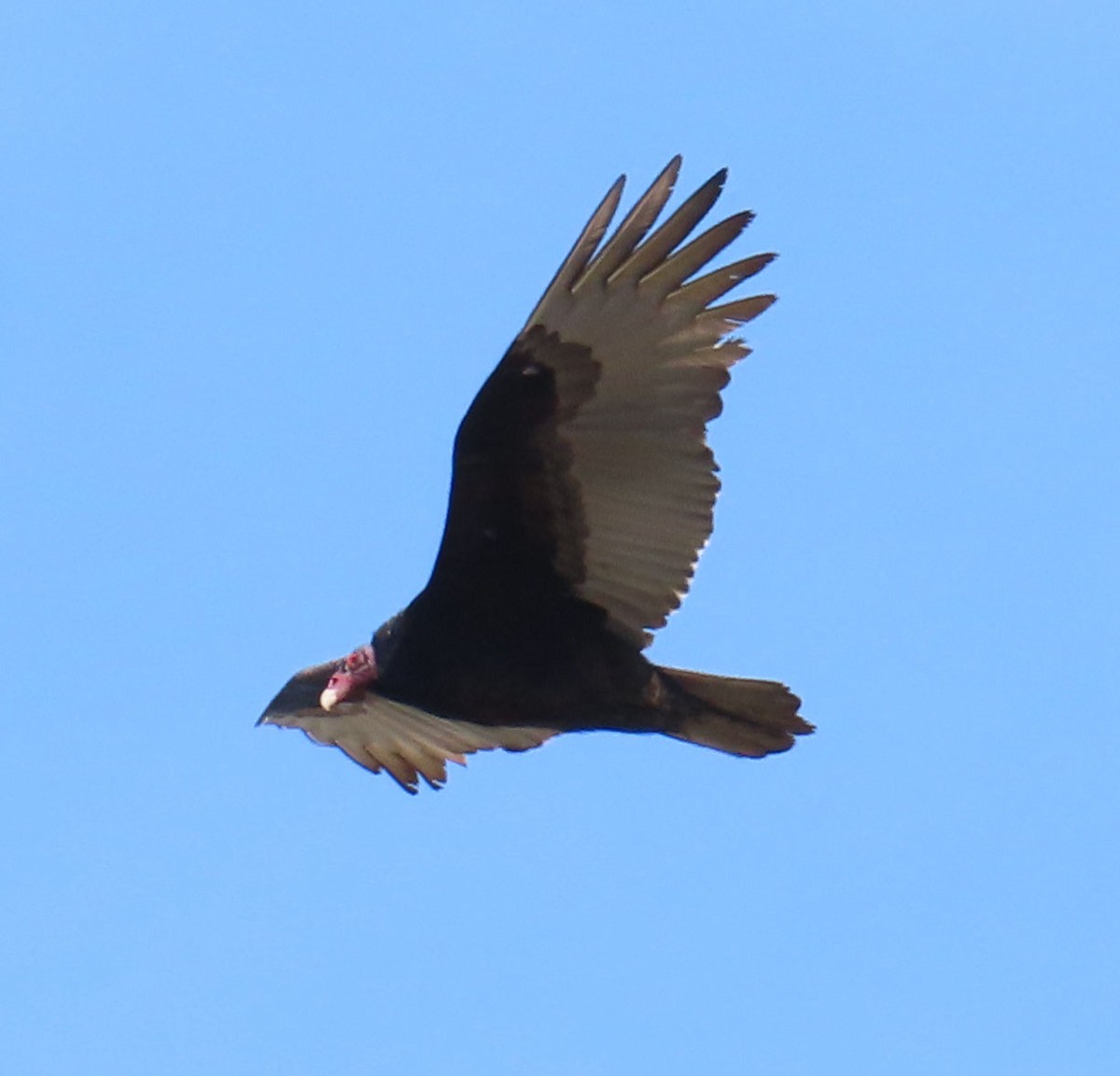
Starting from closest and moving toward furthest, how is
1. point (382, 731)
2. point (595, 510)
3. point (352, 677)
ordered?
point (595, 510), point (352, 677), point (382, 731)

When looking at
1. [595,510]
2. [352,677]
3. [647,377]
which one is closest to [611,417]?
[647,377]

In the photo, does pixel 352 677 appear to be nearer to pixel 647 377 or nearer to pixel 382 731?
pixel 382 731

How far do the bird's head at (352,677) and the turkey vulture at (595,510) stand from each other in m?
0.06

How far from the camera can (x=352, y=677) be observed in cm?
900

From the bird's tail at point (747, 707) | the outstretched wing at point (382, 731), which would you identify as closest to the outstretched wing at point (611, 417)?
the bird's tail at point (747, 707)

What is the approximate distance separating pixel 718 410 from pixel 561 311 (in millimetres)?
681

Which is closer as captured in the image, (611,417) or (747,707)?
(611,417)

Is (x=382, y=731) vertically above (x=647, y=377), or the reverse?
(x=647, y=377)

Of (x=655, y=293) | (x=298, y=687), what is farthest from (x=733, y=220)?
(x=298, y=687)

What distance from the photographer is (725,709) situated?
862 centimetres

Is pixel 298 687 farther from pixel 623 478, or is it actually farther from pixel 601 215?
pixel 601 215

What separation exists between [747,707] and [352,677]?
1.55 meters

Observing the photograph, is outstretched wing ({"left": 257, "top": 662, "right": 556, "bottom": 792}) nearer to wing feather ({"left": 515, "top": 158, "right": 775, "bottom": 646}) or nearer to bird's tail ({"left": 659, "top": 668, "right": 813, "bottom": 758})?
bird's tail ({"left": 659, "top": 668, "right": 813, "bottom": 758})

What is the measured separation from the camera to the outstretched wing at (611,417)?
821 centimetres
